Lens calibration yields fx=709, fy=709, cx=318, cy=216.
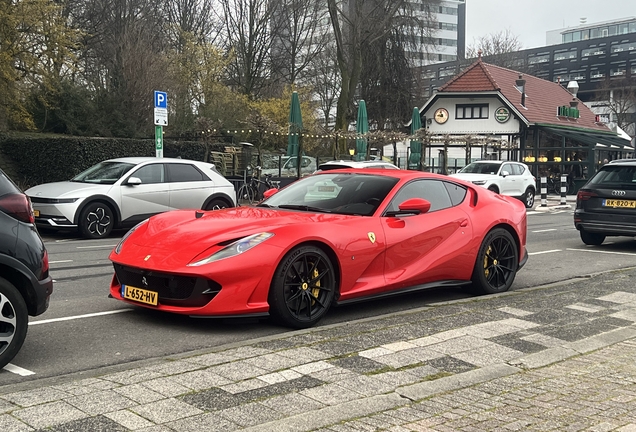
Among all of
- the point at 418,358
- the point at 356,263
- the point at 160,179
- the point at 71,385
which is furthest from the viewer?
the point at 160,179

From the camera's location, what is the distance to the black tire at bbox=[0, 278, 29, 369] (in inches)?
184

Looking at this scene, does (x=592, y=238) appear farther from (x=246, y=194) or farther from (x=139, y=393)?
(x=139, y=393)

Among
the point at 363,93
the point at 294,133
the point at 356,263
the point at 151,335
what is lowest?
the point at 151,335

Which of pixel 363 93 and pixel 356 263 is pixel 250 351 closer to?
pixel 356 263

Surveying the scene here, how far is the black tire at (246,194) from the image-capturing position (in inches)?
847

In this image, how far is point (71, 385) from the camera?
13.9 feet

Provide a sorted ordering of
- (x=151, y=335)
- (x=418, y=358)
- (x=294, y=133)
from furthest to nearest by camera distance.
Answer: (x=294, y=133) → (x=151, y=335) → (x=418, y=358)

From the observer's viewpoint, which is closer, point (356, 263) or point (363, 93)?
point (356, 263)

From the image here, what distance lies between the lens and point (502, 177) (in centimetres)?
2477

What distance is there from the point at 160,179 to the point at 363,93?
108 ft

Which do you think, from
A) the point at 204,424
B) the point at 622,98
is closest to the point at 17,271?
the point at 204,424

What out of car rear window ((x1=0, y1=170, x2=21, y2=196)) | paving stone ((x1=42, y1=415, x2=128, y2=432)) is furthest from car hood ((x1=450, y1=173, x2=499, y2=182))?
paving stone ((x1=42, y1=415, x2=128, y2=432))

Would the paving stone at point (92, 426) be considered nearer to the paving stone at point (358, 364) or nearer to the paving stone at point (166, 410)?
the paving stone at point (166, 410)

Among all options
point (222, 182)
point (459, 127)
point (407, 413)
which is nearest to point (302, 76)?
point (459, 127)
